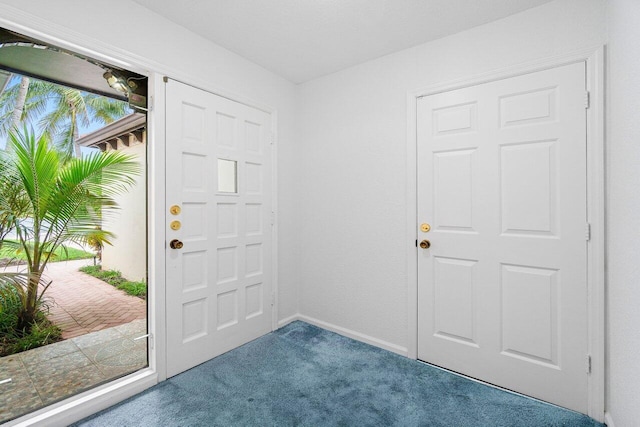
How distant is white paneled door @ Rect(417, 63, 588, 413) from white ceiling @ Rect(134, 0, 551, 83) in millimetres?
470

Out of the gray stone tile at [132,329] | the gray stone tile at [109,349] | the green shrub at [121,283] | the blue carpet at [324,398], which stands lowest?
the gray stone tile at [132,329]

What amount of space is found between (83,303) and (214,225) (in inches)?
85.8

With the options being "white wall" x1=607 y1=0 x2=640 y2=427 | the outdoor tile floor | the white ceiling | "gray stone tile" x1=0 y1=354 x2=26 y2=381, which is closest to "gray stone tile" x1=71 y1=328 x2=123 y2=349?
the outdoor tile floor

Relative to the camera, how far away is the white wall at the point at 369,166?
1.96m

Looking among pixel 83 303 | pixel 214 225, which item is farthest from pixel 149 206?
pixel 83 303

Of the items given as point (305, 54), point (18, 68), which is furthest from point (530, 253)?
point (18, 68)

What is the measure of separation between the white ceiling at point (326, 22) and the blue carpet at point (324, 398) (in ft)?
8.11

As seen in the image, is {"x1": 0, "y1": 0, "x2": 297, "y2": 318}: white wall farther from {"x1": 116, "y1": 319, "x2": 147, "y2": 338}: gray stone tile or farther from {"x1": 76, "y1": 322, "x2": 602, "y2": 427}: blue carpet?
{"x1": 116, "y1": 319, "x2": 147, "y2": 338}: gray stone tile

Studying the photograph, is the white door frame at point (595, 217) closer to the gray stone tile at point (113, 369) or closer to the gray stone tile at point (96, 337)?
the gray stone tile at point (113, 369)

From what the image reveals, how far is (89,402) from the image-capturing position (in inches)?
64.7

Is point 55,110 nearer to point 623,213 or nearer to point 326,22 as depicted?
point 326,22

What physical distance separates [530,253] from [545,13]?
1497 millimetres

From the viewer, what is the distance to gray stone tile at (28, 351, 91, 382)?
6.61 feet

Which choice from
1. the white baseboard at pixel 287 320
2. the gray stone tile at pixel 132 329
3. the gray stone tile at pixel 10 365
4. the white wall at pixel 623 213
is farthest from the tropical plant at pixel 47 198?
the white wall at pixel 623 213
